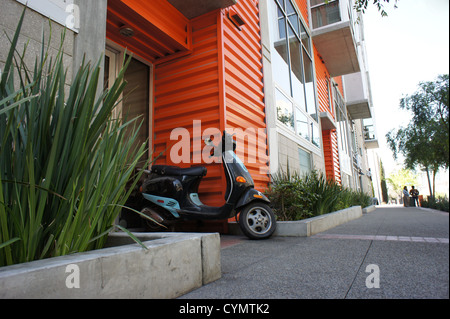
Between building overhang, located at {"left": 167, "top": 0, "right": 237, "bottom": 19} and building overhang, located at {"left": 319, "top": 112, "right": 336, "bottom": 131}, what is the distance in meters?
6.38

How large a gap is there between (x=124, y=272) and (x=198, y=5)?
4.15m

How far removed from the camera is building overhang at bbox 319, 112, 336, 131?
971cm

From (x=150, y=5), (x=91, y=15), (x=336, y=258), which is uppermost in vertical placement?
(x=150, y=5)

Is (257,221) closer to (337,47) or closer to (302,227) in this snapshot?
(302,227)

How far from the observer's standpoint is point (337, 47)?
412 inches

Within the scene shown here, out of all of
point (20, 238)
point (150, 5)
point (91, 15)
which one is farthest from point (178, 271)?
point (150, 5)

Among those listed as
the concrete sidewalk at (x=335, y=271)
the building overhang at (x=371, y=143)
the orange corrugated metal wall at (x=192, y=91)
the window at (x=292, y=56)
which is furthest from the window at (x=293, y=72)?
the building overhang at (x=371, y=143)

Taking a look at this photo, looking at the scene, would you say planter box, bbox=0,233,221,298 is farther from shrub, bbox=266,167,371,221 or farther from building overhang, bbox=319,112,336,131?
building overhang, bbox=319,112,336,131

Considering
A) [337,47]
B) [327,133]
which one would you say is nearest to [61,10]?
[337,47]

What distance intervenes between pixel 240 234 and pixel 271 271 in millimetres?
1985

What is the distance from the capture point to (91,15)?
2.61 metres

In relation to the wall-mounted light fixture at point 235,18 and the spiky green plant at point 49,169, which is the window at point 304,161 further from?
the spiky green plant at point 49,169

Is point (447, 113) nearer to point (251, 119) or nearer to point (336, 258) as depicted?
point (336, 258)

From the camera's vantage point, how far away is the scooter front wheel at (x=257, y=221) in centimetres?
327
